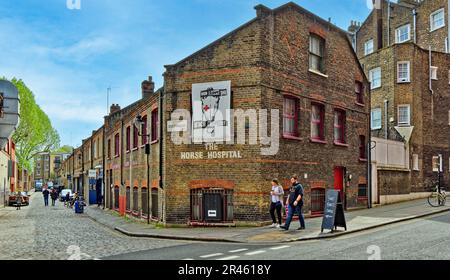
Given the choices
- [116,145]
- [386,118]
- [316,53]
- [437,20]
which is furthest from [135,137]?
[437,20]

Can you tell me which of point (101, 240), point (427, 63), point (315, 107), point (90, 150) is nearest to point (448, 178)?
point (427, 63)

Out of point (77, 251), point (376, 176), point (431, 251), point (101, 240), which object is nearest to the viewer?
point (431, 251)

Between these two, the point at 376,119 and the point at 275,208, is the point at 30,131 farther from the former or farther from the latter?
the point at 275,208

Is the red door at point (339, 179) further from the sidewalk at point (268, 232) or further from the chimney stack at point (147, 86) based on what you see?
the chimney stack at point (147, 86)

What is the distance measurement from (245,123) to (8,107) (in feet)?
31.4

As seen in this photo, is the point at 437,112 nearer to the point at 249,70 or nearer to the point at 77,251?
the point at 249,70

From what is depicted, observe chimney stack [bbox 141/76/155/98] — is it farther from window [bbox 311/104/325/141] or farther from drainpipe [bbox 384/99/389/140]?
drainpipe [bbox 384/99/389/140]

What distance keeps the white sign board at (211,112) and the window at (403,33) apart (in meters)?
29.3

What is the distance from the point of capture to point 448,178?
33.0m

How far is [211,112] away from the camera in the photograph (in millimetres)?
18672

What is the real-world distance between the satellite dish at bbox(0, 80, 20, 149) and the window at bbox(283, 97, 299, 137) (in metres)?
11.1

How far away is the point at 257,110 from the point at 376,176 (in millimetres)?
11443

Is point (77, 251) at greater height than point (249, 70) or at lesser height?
lesser

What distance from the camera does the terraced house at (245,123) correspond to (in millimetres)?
18109
